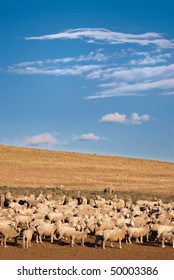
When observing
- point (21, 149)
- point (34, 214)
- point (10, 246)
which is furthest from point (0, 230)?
point (21, 149)

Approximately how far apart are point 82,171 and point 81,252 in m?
44.3

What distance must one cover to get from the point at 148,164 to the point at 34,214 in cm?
5140

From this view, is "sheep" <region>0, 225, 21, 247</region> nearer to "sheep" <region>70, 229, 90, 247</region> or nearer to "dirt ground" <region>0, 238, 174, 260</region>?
"dirt ground" <region>0, 238, 174, 260</region>

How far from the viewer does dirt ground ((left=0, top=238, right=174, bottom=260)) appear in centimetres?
1756

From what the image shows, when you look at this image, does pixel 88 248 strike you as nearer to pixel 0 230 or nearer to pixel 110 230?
pixel 110 230

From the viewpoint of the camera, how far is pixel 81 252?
18.4 meters

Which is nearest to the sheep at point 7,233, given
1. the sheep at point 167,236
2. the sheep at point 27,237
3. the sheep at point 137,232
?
the sheep at point 27,237

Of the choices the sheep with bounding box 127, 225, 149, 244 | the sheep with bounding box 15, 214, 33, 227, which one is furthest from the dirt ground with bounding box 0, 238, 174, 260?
the sheep with bounding box 15, 214, 33, 227

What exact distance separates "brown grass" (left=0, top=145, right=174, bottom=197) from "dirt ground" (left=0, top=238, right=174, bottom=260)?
80.0 feet

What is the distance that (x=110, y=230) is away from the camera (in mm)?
19219

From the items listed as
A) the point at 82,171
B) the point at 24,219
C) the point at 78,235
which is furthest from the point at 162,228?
the point at 82,171

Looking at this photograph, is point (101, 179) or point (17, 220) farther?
point (101, 179)

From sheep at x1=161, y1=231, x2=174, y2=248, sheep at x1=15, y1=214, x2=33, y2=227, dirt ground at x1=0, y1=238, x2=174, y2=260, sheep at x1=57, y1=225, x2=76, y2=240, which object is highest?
sheep at x1=15, y1=214, x2=33, y2=227

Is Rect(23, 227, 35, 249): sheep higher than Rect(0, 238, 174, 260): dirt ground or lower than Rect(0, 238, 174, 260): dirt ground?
higher
